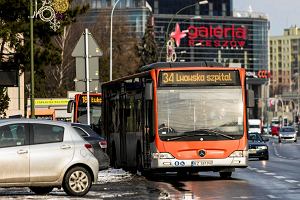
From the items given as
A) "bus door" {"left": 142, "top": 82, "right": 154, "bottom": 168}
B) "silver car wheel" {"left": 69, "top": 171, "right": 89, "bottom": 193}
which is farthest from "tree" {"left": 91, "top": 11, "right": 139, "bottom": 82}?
"silver car wheel" {"left": 69, "top": 171, "right": 89, "bottom": 193}

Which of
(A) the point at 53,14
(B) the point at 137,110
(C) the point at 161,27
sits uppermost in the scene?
(C) the point at 161,27

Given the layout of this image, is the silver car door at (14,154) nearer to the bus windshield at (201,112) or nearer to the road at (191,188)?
the road at (191,188)

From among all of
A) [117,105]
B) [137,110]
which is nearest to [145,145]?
[137,110]

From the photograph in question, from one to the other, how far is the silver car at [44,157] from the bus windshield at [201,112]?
17.8 ft

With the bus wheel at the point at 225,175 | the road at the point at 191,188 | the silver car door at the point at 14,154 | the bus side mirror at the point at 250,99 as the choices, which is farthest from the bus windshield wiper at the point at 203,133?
the silver car door at the point at 14,154

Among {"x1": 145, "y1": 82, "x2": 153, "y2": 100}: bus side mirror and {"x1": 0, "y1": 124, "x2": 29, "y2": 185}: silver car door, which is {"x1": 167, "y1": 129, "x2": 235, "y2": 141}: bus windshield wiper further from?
{"x1": 0, "y1": 124, "x2": 29, "y2": 185}: silver car door

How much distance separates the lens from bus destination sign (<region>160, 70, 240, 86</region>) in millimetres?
25594

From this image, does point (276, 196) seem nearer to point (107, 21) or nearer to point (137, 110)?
point (137, 110)

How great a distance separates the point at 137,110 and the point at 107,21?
87439 mm

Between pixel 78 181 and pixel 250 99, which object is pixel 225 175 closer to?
pixel 250 99

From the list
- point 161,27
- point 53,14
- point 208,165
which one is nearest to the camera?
point 208,165

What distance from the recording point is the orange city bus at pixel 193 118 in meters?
25.1

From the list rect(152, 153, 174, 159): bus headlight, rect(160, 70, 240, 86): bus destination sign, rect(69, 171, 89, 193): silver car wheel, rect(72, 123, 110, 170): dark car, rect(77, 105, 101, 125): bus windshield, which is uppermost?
rect(160, 70, 240, 86): bus destination sign

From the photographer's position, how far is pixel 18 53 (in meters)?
43.8
